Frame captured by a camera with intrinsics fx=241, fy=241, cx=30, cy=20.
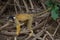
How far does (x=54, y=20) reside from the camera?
13.9 feet

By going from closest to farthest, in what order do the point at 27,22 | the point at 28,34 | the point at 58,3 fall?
the point at 27,22, the point at 28,34, the point at 58,3

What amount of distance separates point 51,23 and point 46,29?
28 cm

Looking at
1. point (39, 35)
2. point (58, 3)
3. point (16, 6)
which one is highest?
point (16, 6)

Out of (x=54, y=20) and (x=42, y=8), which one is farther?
(x=42, y=8)

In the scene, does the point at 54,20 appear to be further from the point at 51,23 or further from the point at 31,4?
the point at 31,4

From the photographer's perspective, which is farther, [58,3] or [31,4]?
[31,4]

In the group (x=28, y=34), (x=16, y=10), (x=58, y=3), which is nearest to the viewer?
(x=28, y=34)

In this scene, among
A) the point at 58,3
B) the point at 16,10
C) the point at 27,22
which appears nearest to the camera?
the point at 27,22

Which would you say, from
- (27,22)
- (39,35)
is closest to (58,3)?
(39,35)

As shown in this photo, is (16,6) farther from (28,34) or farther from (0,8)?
(28,34)

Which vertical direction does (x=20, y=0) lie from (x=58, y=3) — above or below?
above

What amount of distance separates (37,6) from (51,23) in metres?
0.53

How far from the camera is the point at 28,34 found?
376 centimetres

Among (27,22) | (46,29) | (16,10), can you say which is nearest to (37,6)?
(16,10)
